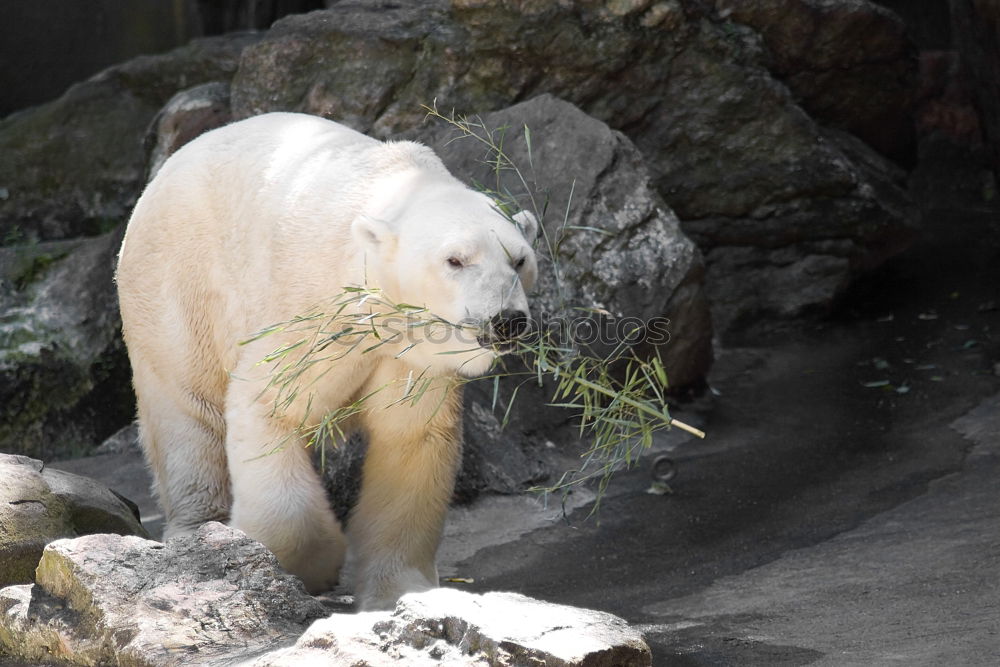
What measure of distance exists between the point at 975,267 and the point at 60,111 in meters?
7.25

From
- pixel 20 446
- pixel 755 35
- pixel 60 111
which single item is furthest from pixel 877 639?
pixel 60 111

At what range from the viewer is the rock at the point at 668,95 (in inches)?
322

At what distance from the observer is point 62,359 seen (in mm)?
7457

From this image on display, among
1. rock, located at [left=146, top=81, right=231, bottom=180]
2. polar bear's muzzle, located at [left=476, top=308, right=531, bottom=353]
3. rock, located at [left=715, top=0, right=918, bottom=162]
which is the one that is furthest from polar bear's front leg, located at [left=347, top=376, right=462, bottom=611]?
rock, located at [left=715, top=0, right=918, bottom=162]

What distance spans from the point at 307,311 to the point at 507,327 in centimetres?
94

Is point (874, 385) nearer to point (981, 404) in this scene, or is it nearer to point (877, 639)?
point (981, 404)

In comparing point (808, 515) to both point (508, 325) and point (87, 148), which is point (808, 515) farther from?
point (87, 148)

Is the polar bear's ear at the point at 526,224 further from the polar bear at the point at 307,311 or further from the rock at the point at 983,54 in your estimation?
the rock at the point at 983,54

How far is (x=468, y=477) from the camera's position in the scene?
597 cm

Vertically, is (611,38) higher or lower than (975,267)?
higher

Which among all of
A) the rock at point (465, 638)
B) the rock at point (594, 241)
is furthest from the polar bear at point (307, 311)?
the rock at point (594, 241)

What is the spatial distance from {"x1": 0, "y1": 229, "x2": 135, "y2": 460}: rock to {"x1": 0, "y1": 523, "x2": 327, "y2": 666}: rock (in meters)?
3.67

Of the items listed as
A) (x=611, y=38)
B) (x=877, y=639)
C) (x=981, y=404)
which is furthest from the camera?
(x=611, y=38)

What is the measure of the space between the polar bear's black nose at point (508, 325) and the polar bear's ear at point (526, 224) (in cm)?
61
